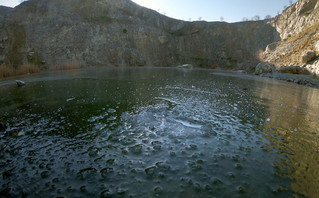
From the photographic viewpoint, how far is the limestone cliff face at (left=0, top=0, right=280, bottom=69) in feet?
115

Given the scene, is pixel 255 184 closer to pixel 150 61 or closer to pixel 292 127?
pixel 292 127

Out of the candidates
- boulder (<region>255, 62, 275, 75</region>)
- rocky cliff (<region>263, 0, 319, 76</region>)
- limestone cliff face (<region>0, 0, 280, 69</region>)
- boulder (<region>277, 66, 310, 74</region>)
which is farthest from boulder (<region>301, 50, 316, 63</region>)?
limestone cliff face (<region>0, 0, 280, 69</region>)

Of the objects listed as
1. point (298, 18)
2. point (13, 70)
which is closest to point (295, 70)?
point (298, 18)

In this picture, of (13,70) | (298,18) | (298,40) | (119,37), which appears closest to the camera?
(13,70)

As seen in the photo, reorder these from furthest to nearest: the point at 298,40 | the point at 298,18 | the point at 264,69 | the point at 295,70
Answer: the point at 298,18, the point at 298,40, the point at 264,69, the point at 295,70

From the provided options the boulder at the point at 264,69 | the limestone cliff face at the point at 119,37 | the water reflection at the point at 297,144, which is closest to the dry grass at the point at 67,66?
the limestone cliff face at the point at 119,37

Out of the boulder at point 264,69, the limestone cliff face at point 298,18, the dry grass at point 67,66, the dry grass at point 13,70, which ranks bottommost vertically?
the dry grass at point 13,70

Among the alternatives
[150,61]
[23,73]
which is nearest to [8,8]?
[23,73]

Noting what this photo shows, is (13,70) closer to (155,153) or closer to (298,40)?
(155,153)

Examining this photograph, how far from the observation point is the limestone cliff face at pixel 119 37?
3512cm

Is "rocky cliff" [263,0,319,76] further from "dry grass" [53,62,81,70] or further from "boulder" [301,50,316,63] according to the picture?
"dry grass" [53,62,81,70]

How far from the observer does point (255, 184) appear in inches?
134

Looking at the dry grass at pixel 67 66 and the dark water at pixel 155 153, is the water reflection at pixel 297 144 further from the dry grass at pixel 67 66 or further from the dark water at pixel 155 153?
the dry grass at pixel 67 66

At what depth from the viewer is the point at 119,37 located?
4641 centimetres
